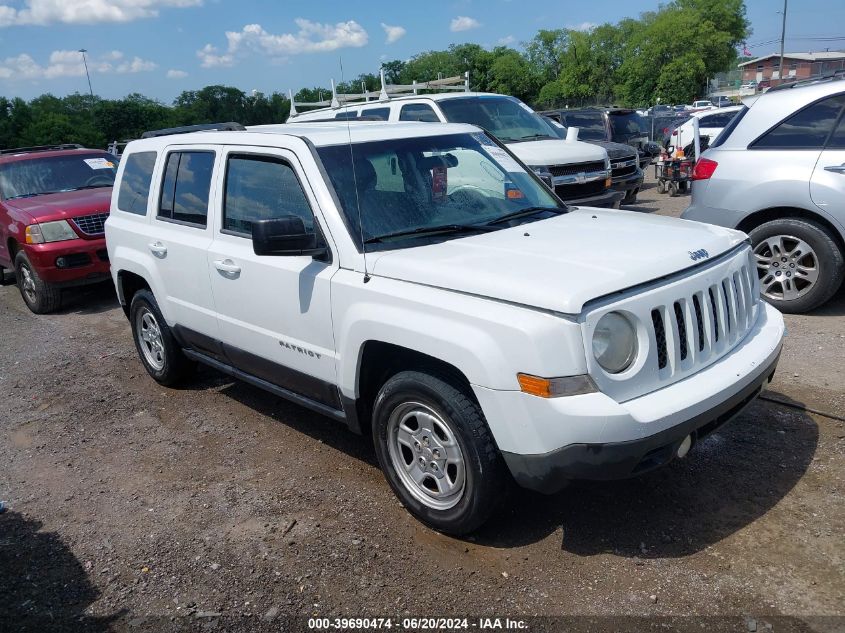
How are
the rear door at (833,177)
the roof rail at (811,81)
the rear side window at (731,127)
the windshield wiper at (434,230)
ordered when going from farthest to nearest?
1. the rear side window at (731,127)
2. the roof rail at (811,81)
3. the rear door at (833,177)
4. the windshield wiper at (434,230)

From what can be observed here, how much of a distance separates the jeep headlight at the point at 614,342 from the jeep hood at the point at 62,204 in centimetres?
778

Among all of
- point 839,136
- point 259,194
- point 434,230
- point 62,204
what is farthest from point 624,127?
point 434,230

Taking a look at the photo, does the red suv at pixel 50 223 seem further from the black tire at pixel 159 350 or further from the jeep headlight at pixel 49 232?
the black tire at pixel 159 350

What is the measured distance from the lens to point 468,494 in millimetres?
3227

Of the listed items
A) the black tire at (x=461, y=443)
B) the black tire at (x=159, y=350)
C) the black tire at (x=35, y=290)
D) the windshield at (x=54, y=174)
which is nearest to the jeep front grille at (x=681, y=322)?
the black tire at (x=461, y=443)

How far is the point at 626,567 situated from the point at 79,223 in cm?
794

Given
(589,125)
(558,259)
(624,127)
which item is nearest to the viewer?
(558,259)

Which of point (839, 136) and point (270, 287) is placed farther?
point (839, 136)

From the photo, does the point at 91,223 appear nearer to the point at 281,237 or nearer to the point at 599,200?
the point at 281,237

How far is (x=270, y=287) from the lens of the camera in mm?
4086

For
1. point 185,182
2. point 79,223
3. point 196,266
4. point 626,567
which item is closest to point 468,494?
point 626,567

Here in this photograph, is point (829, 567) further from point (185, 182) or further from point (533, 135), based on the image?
point (533, 135)

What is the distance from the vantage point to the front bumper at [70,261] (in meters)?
8.55

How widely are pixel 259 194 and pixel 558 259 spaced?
6.50 feet
